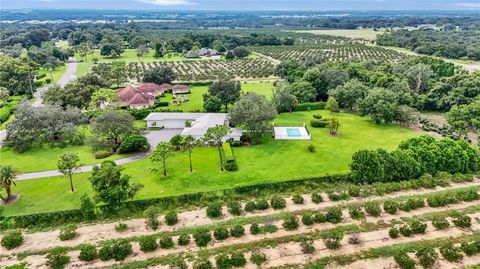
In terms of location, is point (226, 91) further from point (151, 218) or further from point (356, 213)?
point (356, 213)

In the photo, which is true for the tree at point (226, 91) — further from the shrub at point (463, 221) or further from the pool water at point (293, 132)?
the shrub at point (463, 221)

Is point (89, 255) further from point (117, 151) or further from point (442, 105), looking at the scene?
point (442, 105)

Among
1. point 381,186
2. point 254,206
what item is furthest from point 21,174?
point 381,186

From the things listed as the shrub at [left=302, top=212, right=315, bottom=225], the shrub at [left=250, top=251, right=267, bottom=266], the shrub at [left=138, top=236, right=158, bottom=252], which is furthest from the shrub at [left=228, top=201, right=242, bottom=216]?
the shrub at [left=138, top=236, right=158, bottom=252]

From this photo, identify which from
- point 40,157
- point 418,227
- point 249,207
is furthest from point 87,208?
point 418,227

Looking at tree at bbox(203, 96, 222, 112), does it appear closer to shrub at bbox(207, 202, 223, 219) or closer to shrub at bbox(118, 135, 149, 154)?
shrub at bbox(118, 135, 149, 154)
